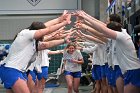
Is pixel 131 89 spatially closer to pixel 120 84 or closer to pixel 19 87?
pixel 120 84

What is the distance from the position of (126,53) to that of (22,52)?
1.76 meters

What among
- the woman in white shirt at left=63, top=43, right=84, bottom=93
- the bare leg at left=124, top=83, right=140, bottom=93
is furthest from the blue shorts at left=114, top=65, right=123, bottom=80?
the woman in white shirt at left=63, top=43, right=84, bottom=93

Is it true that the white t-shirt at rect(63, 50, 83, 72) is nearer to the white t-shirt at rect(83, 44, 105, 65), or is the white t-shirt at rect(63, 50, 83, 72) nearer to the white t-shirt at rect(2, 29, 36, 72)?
the white t-shirt at rect(83, 44, 105, 65)

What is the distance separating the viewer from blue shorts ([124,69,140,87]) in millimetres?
5656

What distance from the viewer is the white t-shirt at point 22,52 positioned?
5926 millimetres

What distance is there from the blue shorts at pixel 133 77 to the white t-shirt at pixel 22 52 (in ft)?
5.49

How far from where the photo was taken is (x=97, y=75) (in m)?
9.98

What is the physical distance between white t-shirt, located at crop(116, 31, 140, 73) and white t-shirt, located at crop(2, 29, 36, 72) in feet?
4.86

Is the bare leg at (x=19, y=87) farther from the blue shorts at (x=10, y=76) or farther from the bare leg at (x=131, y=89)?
the bare leg at (x=131, y=89)

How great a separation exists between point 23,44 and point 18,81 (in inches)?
24.6

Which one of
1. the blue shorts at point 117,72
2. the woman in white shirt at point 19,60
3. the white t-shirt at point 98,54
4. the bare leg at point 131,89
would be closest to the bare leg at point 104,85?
the white t-shirt at point 98,54

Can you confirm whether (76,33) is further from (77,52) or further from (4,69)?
(4,69)

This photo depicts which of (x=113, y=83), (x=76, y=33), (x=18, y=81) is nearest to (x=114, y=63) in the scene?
(x=113, y=83)

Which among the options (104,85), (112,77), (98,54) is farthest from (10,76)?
(98,54)
